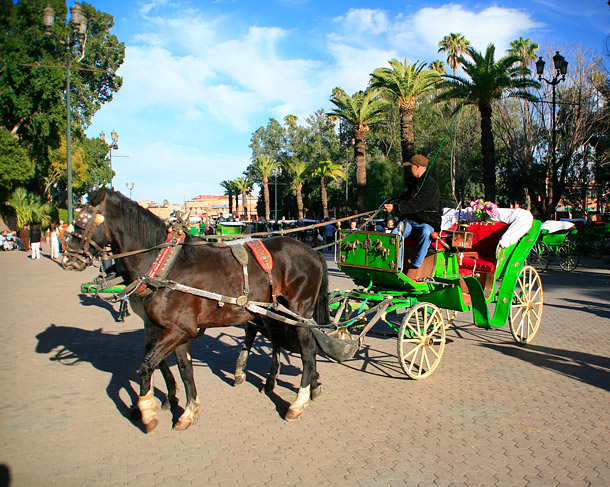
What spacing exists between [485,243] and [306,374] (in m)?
4.30

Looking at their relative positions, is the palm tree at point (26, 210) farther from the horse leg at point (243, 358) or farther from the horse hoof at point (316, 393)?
the horse hoof at point (316, 393)

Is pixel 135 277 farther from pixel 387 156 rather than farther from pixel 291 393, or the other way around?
pixel 387 156

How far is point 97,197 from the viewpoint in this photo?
4590 mm

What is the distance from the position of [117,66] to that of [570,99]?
122 feet

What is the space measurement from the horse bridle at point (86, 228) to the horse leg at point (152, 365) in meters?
1.06

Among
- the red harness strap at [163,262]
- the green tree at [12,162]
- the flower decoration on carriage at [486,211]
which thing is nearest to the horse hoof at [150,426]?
the red harness strap at [163,262]

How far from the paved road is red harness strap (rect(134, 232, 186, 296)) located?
4.66 feet

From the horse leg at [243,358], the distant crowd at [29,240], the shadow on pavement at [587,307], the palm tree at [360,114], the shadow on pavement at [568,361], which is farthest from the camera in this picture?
the palm tree at [360,114]

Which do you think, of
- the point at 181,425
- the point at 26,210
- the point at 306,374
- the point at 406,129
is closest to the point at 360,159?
the point at 406,129

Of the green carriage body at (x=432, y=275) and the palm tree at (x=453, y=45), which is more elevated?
the palm tree at (x=453, y=45)

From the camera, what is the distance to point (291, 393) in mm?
5746

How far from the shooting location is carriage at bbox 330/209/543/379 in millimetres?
6105

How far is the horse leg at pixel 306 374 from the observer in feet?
16.6

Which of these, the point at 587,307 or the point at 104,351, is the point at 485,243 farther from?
the point at 104,351
